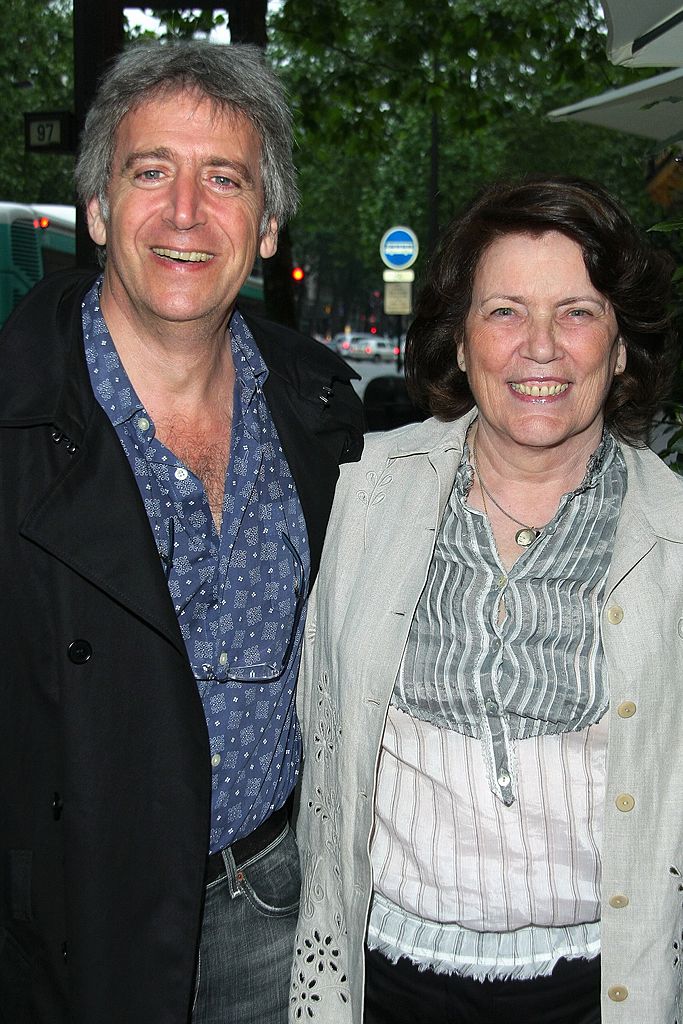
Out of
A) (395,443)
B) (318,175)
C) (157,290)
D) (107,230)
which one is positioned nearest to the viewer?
(157,290)

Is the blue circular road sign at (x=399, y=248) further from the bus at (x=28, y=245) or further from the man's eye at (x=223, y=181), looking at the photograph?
the man's eye at (x=223, y=181)

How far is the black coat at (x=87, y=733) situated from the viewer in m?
2.43

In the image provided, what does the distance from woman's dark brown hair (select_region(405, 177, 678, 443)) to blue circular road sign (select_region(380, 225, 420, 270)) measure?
15.6 m

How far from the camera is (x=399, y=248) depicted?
739 inches

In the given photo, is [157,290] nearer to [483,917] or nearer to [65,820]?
[65,820]

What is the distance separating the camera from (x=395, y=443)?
3100 millimetres

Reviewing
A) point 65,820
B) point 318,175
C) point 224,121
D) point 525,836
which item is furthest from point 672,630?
point 318,175

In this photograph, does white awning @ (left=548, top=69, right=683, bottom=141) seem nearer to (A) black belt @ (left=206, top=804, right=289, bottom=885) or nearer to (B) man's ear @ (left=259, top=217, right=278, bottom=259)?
(B) man's ear @ (left=259, top=217, right=278, bottom=259)

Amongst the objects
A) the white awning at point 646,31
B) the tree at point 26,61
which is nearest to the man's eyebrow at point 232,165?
the white awning at point 646,31

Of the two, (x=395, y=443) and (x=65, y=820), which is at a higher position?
(x=395, y=443)

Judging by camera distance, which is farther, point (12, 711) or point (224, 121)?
point (224, 121)

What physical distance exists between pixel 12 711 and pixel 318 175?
44.8m

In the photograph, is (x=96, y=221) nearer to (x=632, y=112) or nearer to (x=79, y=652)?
(x=79, y=652)

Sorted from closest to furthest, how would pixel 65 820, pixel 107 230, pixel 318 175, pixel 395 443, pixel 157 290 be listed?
pixel 65 820 < pixel 157 290 < pixel 107 230 < pixel 395 443 < pixel 318 175
